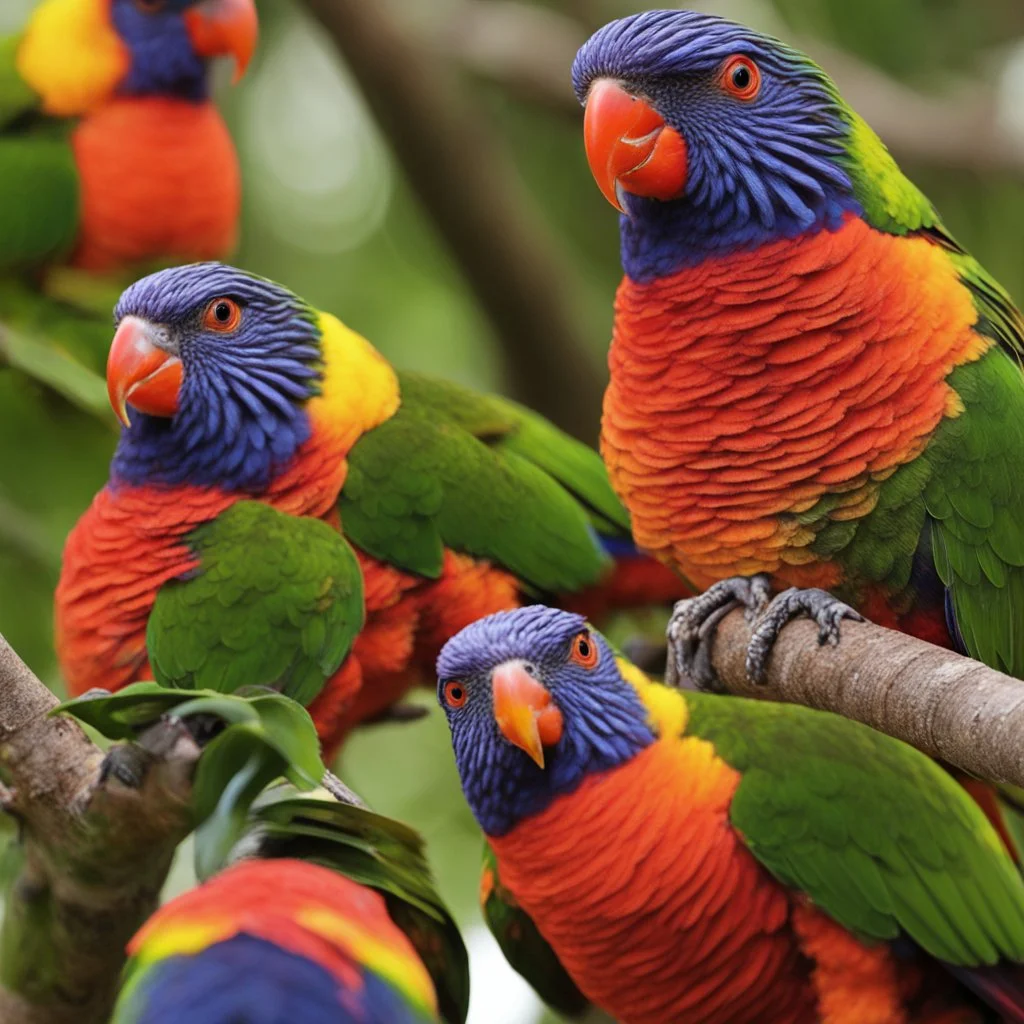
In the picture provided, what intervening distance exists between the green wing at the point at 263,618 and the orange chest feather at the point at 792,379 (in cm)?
68

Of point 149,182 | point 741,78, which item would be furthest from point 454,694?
point 149,182

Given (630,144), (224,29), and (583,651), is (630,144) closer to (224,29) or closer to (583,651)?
(583,651)

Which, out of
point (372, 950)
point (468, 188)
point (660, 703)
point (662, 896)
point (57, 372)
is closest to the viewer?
point (372, 950)

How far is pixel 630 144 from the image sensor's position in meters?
2.75

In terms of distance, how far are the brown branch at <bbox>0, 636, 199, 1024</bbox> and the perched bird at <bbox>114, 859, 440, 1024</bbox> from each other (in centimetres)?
20

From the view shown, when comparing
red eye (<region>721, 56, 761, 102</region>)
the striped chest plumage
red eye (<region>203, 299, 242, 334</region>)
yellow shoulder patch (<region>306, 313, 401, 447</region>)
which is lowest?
the striped chest plumage

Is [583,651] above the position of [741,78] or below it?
below

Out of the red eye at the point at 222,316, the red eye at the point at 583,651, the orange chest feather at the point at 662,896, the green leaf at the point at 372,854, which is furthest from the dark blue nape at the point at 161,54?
the green leaf at the point at 372,854

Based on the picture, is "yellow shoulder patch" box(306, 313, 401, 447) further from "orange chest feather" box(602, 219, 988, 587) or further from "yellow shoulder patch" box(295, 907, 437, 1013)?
"yellow shoulder patch" box(295, 907, 437, 1013)

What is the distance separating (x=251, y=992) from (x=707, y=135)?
177 cm

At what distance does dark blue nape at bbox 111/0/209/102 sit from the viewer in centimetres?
432

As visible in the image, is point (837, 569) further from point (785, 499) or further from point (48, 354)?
point (48, 354)

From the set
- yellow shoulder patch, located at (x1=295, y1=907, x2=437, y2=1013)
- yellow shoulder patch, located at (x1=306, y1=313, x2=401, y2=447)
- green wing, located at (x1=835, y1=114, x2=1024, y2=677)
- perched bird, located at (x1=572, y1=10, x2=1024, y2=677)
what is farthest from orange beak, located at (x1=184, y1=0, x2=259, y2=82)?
yellow shoulder patch, located at (x1=295, y1=907, x2=437, y2=1013)

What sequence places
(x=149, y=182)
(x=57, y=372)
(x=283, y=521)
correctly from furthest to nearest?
(x=149, y=182)
(x=57, y=372)
(x=283, y=521)
